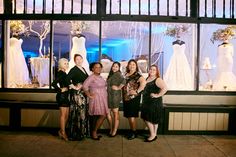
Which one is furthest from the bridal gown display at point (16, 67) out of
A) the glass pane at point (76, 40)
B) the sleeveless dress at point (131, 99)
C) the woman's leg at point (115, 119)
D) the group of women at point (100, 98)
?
the sleeveless dress at point (131, 99)

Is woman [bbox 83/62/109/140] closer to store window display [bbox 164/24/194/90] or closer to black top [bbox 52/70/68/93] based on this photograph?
black top [bbox 52/70/68/93]

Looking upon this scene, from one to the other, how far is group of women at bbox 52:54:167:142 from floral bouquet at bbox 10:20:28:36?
259cm

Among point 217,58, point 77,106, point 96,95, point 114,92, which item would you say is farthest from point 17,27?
point 217,58

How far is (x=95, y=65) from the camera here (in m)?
8.12

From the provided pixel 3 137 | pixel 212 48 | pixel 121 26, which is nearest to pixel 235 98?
pixel 212 48

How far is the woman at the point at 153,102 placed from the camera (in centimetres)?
809

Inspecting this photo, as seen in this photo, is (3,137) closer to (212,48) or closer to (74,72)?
(74,72)

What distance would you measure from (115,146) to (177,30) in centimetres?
419

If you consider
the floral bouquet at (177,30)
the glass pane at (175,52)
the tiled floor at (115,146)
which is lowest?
the tiled floor at (115,146)

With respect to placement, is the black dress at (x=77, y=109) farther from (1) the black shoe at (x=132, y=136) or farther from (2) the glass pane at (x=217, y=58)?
(2) the glass pane at (x=217, y=58)

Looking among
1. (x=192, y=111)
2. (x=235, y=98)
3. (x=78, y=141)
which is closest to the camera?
(x=78, y=141)

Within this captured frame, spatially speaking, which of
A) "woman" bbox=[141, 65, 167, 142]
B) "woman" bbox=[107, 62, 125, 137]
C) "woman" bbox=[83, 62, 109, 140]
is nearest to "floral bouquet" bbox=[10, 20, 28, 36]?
"woman" bbox=[83, 62, 109, 140]

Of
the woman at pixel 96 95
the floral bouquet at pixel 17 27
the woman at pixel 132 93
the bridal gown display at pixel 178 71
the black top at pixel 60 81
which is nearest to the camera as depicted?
the black top at pixel 60 81

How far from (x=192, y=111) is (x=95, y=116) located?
2.58 m
